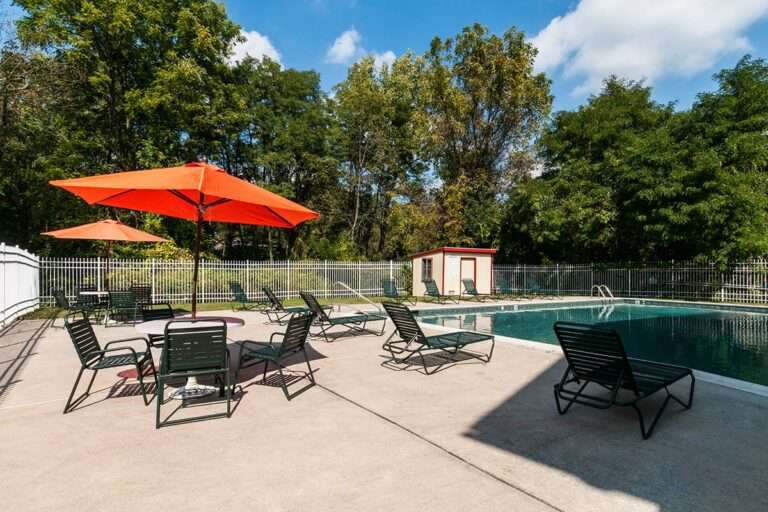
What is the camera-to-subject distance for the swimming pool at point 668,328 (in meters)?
7.40

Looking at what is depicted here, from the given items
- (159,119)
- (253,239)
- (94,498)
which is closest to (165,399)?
(94,498)

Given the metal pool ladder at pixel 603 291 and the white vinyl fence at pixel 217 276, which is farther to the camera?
the metal pool ladder at pixel 603 291

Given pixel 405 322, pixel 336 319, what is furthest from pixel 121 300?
pixel 405 322

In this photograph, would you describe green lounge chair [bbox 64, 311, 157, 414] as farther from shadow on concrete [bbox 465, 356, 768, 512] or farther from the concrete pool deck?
shadow on concrete [bbox 465, 356, 768, 512]

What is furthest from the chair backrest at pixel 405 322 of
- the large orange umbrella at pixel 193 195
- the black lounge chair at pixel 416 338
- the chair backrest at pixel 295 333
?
the large orange umbrella at pixel 193 195

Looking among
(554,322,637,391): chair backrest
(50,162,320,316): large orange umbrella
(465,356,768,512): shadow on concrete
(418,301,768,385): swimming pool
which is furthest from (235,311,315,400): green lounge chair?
(418,301,768,385): swimming pool

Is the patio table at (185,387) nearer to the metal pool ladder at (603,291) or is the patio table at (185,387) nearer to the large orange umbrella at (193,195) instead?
the large orange umbrella at (193,195)

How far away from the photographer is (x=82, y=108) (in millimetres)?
20969

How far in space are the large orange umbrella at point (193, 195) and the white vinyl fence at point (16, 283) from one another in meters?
5.83

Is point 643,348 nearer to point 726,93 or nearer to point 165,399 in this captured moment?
point 165,399

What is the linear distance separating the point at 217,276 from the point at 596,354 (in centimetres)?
1528

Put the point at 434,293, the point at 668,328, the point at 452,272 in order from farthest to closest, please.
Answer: the point at 452,272 < the point at 434,293 < the point at 668,328

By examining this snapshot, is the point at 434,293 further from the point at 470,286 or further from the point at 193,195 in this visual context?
the point at 193,195

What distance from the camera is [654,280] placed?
20.5 metres
